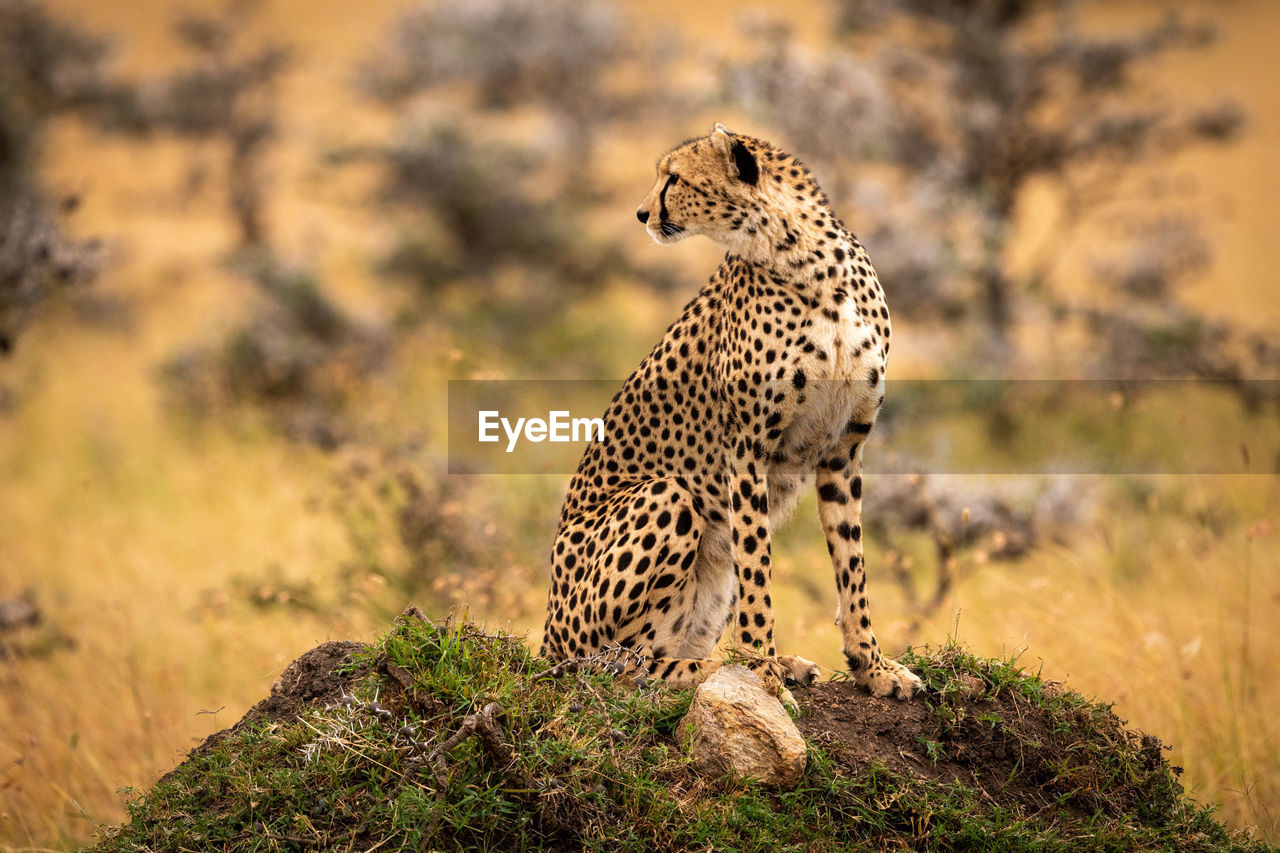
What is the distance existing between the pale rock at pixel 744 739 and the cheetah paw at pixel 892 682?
1.51 feet

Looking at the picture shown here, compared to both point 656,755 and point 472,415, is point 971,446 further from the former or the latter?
point 656,755

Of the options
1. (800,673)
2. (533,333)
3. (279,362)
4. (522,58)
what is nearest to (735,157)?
(800,673)

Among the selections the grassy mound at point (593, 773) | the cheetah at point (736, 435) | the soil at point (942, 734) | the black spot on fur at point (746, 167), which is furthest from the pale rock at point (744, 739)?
the black spot on fur at point (746, 167)

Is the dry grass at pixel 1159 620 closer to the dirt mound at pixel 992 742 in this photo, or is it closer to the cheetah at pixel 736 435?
the dirt mound at pixel 992 742

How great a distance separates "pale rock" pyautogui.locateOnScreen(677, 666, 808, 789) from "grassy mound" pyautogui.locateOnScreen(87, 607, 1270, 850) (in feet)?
0.15

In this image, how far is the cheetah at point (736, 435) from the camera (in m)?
3.62

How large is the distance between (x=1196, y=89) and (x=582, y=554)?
2164 cm

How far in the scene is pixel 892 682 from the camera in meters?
3.51

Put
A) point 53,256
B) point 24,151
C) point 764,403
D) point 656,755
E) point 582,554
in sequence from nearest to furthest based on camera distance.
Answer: point 656,755, point 764,403, point 582,554, point 53,256, point 24,151

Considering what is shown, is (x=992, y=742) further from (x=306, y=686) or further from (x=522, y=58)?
(x=522, y=58)

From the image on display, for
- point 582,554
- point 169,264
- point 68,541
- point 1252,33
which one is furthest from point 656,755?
point 1252,33

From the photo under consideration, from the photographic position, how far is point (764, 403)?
3.60 m

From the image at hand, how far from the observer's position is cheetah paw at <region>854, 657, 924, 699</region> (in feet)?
11.5

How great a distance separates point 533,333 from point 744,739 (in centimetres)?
1042
